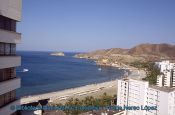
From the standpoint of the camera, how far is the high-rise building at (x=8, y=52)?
1246 centimetres

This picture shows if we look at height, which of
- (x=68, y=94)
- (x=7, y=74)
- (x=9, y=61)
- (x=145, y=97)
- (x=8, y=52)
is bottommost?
(x=68, y=94)

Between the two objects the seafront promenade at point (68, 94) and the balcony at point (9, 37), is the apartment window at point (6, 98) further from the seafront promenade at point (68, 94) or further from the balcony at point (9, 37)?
the seafront promenade at point (68, 94)

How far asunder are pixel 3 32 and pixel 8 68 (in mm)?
2253

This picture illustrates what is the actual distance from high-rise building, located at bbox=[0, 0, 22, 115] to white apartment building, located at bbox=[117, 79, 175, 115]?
914 inches

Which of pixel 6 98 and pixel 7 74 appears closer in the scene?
pixel 6 98

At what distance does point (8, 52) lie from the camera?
44.1ft

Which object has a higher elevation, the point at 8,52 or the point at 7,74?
the point at 8,52

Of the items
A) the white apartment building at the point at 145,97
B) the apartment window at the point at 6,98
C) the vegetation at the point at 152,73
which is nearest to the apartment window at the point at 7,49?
the apartment window at the point at 6,98

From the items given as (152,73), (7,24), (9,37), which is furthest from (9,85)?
(152,73)

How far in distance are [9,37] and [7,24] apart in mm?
722

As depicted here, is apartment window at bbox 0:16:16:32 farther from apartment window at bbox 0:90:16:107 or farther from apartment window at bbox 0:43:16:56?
apartment window at bbox 0:90:16:107

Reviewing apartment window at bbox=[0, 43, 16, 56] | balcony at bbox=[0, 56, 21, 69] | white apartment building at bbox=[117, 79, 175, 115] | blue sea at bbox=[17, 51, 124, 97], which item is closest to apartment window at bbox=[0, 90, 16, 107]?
balcony at bbox=[0, 56, 21, 69]

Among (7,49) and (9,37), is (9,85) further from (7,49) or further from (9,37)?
(9,37)

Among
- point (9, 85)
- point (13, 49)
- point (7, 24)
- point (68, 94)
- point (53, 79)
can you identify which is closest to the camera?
point (7, 24)
